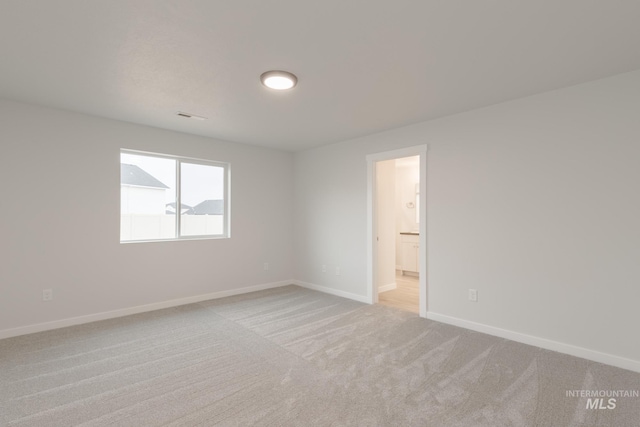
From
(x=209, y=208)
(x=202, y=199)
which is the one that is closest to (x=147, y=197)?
(x=202, y=199)

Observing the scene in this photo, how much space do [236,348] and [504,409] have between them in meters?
2.17

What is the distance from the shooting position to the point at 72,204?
3488mm

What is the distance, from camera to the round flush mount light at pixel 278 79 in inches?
99.7

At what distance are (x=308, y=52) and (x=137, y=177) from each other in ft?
9.96

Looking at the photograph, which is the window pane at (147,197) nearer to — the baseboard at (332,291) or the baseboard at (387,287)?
the baseboard at (332,291)

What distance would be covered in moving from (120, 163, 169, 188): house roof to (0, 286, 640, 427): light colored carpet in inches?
68.6

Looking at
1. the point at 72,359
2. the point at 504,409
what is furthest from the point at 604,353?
the point at 72,359

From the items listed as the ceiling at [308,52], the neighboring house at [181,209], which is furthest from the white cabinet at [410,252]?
the neighboring house at [181,209]

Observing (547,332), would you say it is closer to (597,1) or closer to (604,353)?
(604,353)

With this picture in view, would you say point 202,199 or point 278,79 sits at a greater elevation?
point 278,79

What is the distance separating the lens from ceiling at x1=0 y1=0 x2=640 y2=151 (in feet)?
5.84

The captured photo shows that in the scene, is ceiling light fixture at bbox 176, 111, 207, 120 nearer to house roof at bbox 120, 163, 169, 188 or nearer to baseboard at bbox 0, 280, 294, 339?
house roof at bbox 120, 163, 169, 188

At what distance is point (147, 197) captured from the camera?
4.14 metres

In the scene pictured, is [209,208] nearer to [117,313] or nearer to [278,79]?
[117,313]
